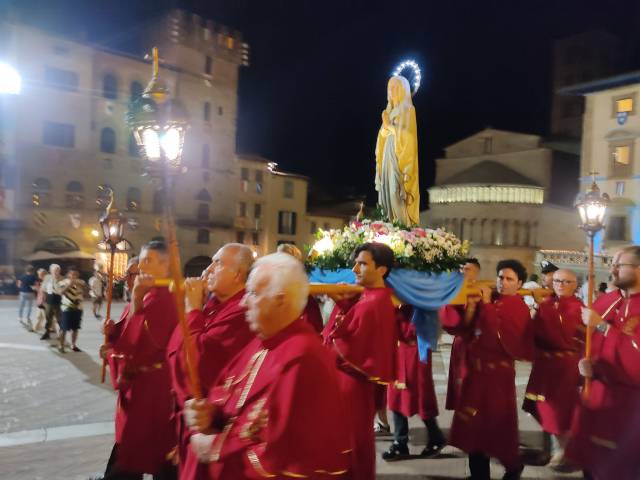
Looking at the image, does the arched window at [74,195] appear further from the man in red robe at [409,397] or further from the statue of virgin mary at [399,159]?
the man in red robe at [409,397]

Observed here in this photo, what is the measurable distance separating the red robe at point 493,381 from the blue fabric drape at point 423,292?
93 cm

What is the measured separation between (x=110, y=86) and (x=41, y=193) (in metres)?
8.49

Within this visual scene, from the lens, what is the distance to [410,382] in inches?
278

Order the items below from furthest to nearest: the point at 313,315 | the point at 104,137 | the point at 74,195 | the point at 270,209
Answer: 1. the point at 270,209
2. the point at 104,137
3. the point at 74,195
4. the point at 313,315

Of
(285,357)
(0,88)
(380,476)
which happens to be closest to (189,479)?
(285,357)

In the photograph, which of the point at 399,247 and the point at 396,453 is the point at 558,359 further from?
the point at 399,247

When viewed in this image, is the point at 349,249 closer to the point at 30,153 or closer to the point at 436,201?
the point at 30,153

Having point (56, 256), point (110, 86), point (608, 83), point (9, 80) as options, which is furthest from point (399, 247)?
point (110, 86)

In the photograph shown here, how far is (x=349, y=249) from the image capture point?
7.45m

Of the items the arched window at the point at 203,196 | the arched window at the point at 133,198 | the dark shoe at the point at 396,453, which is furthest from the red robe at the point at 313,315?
the arched window at the point at 203,196

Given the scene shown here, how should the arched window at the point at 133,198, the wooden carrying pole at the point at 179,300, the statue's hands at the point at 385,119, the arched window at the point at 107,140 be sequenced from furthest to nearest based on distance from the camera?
the arched window at the point at 133,198
the arched window at the point at 107,140
the statue's hands at the point at 385,119
the wooden carrying pole at the point at 179,300

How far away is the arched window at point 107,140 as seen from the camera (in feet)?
131

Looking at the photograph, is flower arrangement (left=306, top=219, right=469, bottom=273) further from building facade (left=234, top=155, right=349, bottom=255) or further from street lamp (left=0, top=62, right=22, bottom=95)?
building facade (left=234, top=155, right=349, bottom=255)

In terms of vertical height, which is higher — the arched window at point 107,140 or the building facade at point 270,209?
the arched window at point 107,140
